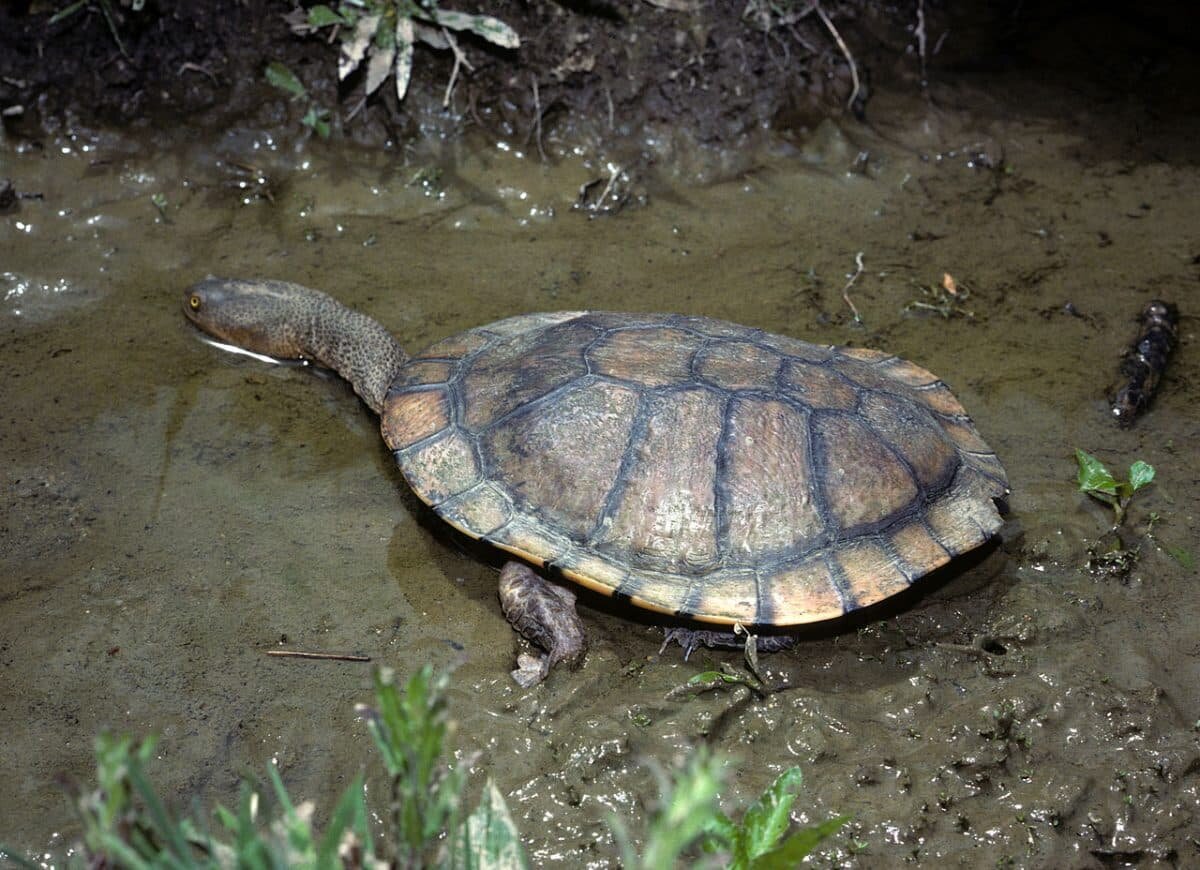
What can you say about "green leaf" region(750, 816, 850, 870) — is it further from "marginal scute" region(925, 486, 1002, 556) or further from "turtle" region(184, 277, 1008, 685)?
"marginal scute" region(925, 486, 1002, 556)

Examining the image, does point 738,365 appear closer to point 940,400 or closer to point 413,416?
point 940,400

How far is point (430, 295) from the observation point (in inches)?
207

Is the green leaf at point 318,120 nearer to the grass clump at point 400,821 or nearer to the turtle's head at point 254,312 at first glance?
the turtle's head at point 254,312

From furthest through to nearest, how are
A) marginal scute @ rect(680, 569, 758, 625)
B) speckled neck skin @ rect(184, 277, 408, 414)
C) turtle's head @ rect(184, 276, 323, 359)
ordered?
turtle's head @ rect(184, 276, 323, 359) < speckled neck skin @ rect(184, 277, 408, 414) < marginal scute @ rect(680, 569, 758, 625)

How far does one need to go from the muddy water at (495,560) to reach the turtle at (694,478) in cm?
36

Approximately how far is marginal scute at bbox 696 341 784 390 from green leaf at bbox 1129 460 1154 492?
1.55 metres

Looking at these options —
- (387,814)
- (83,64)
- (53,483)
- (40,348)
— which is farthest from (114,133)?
(387,814)

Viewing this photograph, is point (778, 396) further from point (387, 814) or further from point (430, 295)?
point (430, 295)

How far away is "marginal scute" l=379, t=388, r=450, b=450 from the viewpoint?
3.85 m

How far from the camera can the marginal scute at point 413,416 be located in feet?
12.6

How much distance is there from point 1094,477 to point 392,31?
4.49 metres

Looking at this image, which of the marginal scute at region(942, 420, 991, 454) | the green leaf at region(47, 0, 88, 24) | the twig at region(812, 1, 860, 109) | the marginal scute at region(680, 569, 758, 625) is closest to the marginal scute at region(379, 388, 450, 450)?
the marginal scute at region(680, 569, 758, 625)

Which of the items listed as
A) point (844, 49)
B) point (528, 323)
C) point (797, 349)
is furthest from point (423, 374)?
point (844, 49)

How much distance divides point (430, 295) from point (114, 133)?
7.25ft
